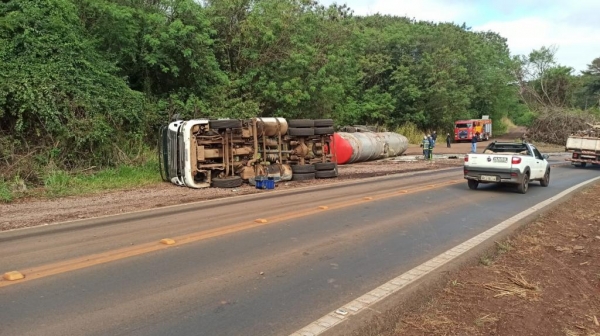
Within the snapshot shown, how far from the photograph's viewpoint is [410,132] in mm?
48031

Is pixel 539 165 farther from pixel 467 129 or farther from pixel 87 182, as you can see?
pixel 467 129

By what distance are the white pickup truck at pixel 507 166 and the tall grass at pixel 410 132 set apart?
31754 millimetres

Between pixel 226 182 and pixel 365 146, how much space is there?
44.1ft

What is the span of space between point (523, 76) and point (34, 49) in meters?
72.0

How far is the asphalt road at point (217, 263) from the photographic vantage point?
4.59 metres

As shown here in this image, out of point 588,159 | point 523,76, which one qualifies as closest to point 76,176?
point 588,159

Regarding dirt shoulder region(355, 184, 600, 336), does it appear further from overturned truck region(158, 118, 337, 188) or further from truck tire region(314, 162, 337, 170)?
truck tire region(314, 162, 337, 170)

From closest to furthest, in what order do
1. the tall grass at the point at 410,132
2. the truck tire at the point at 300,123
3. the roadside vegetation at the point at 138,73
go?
1. the roadside vegetation at the point at 138,73
2. the truck tire at the point at 300,123
3. the tall grass at the point at 410,132

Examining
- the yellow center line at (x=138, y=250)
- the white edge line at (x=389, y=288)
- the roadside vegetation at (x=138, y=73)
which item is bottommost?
the white edge line at (x=389, y=288)

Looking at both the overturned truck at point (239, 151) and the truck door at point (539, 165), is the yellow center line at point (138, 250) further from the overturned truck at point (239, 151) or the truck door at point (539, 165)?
the truck door at point (539, 165)

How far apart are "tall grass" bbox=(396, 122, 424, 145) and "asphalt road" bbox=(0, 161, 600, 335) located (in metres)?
36.4

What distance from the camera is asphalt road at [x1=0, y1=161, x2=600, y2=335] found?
4.59 metres

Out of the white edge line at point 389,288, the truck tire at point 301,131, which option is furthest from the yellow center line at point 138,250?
the truck tire at point 301,131

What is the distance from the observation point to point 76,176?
52.6 feet
